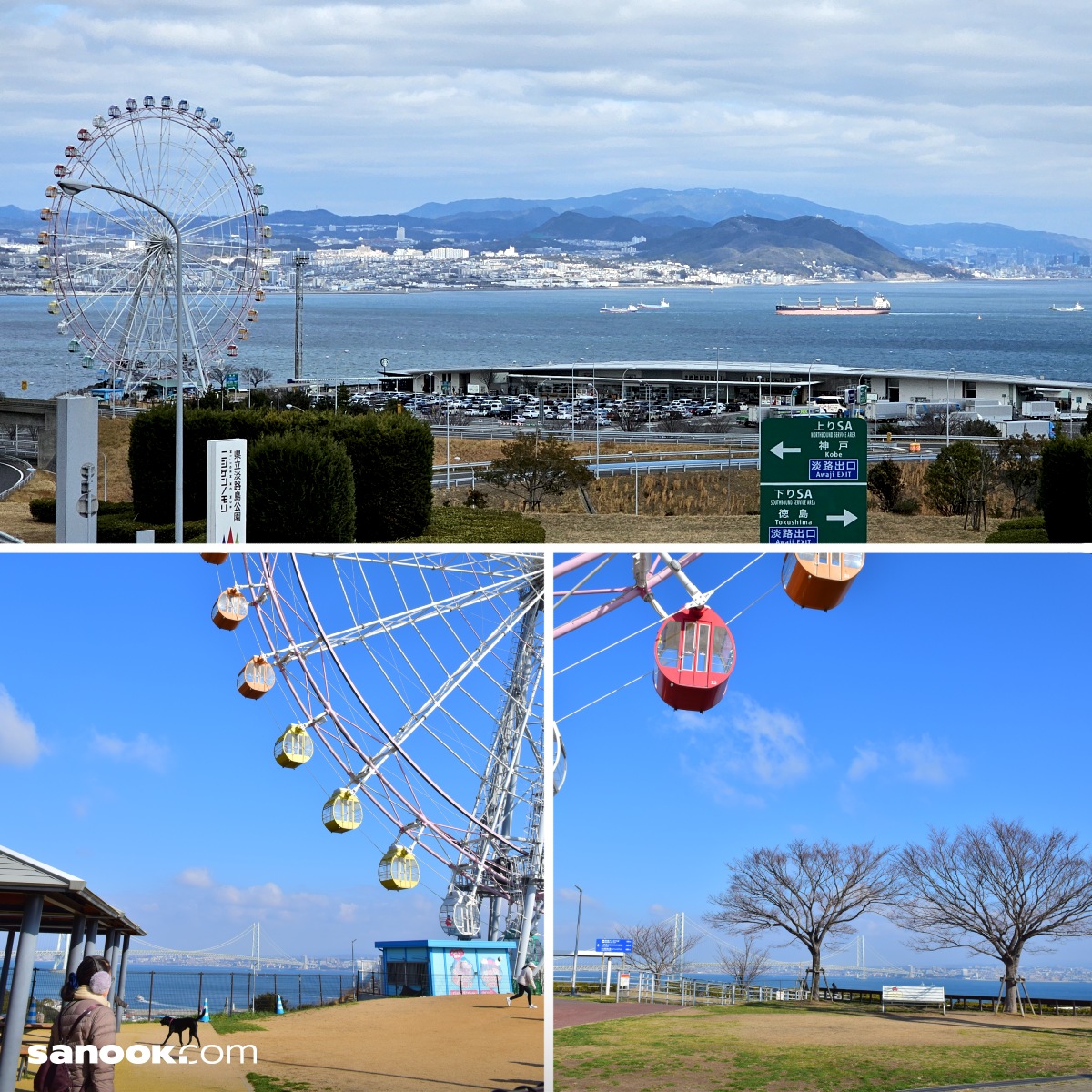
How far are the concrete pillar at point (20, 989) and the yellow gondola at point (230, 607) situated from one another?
1.68 m

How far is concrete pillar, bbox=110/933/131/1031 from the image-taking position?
293 inches

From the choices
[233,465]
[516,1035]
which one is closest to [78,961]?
[516,1035]

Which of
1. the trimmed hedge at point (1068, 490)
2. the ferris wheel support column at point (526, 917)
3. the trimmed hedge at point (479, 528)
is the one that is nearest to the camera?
the ferris wheel support column at point (526, 917)

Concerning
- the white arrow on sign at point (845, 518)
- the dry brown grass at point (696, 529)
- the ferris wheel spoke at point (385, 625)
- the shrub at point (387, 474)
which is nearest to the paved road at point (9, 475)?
the shrub at point (387, 474)

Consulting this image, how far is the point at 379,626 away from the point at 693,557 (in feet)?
5.94

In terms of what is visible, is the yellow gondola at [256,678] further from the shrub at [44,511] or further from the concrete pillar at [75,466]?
the shrub at [44,511]

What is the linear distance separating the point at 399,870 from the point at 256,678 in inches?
51.3

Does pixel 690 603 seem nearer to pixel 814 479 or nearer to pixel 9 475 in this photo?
pixel 814 479

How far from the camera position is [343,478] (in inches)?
1132

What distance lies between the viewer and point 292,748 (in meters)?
7.86

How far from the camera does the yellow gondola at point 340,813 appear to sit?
A: 786 centimetres

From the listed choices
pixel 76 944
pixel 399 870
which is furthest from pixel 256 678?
pixel 76 944

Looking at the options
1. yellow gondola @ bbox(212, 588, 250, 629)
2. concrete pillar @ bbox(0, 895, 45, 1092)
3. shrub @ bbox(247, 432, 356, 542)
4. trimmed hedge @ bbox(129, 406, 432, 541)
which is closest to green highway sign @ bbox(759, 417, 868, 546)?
yellow gondola @ bbox(212, 588, 250, 629)

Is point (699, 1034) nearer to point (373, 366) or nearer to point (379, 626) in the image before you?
point (379, 626)
